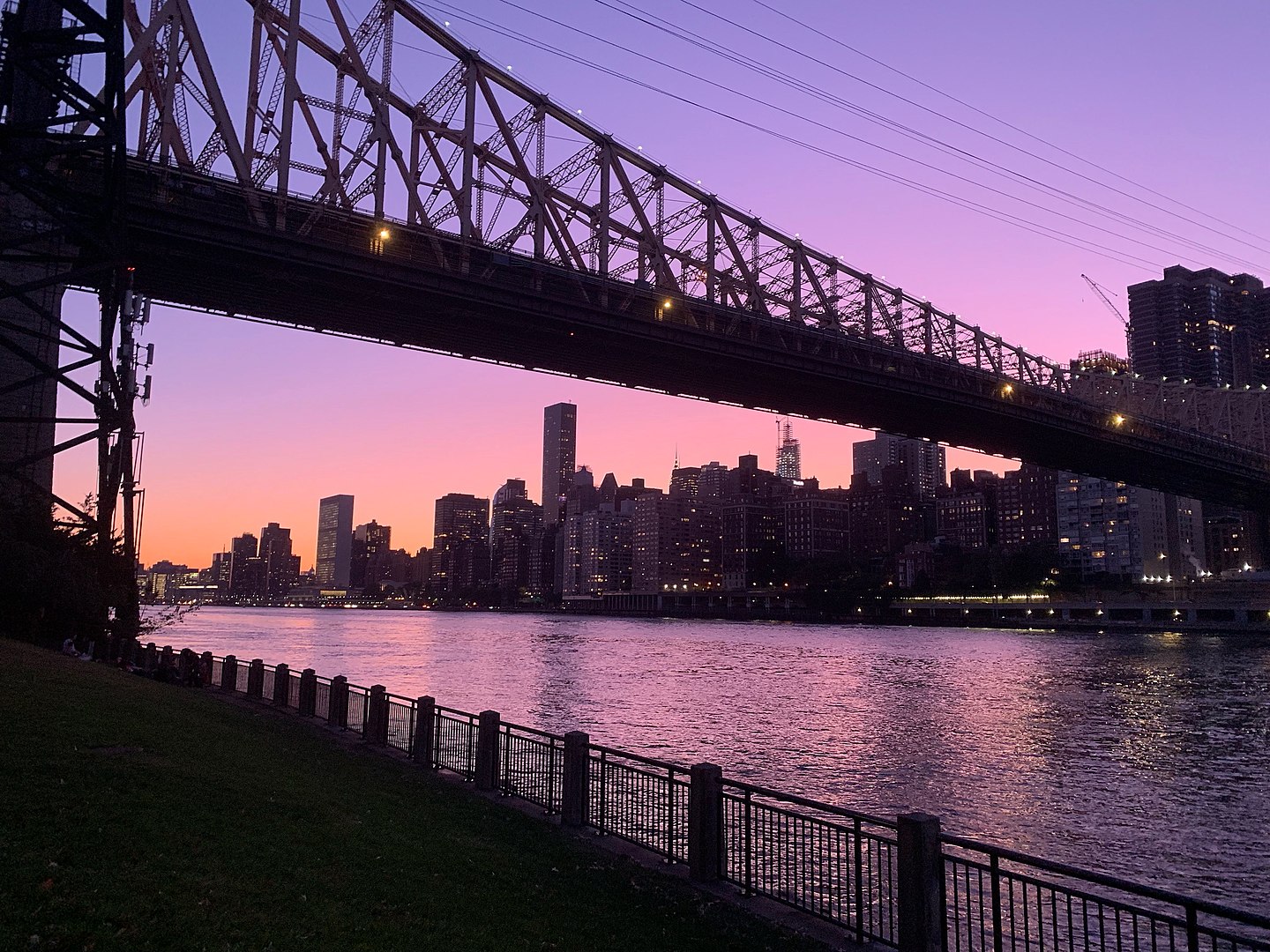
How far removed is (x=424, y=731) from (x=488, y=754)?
2.35 meters

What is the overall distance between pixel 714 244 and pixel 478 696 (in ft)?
140

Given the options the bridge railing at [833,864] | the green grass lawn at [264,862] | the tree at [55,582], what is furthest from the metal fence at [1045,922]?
the tree at [55,582]

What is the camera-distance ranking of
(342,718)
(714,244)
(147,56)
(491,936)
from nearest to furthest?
(491,936) < (342,718) < (147,56) < (714,244)

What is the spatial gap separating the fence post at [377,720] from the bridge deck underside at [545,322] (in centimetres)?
2819

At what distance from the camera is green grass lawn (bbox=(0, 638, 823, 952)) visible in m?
7.61

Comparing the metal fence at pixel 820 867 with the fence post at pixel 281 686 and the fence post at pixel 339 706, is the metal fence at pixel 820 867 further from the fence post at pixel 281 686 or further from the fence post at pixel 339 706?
the fence post at pixel 281 686

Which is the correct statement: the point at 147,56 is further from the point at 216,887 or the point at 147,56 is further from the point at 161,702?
the point at 216,887

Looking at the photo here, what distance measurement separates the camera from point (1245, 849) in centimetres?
1738

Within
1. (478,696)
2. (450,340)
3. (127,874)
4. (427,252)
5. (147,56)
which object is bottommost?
(478,696)

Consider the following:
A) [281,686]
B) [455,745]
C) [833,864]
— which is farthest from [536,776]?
[281,686]

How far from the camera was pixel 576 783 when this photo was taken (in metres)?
14.1

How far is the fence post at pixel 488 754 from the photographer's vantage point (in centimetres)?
1614

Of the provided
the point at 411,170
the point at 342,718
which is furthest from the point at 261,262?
the point at 342,718

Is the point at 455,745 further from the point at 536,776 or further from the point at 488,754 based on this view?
the point at 536,776
